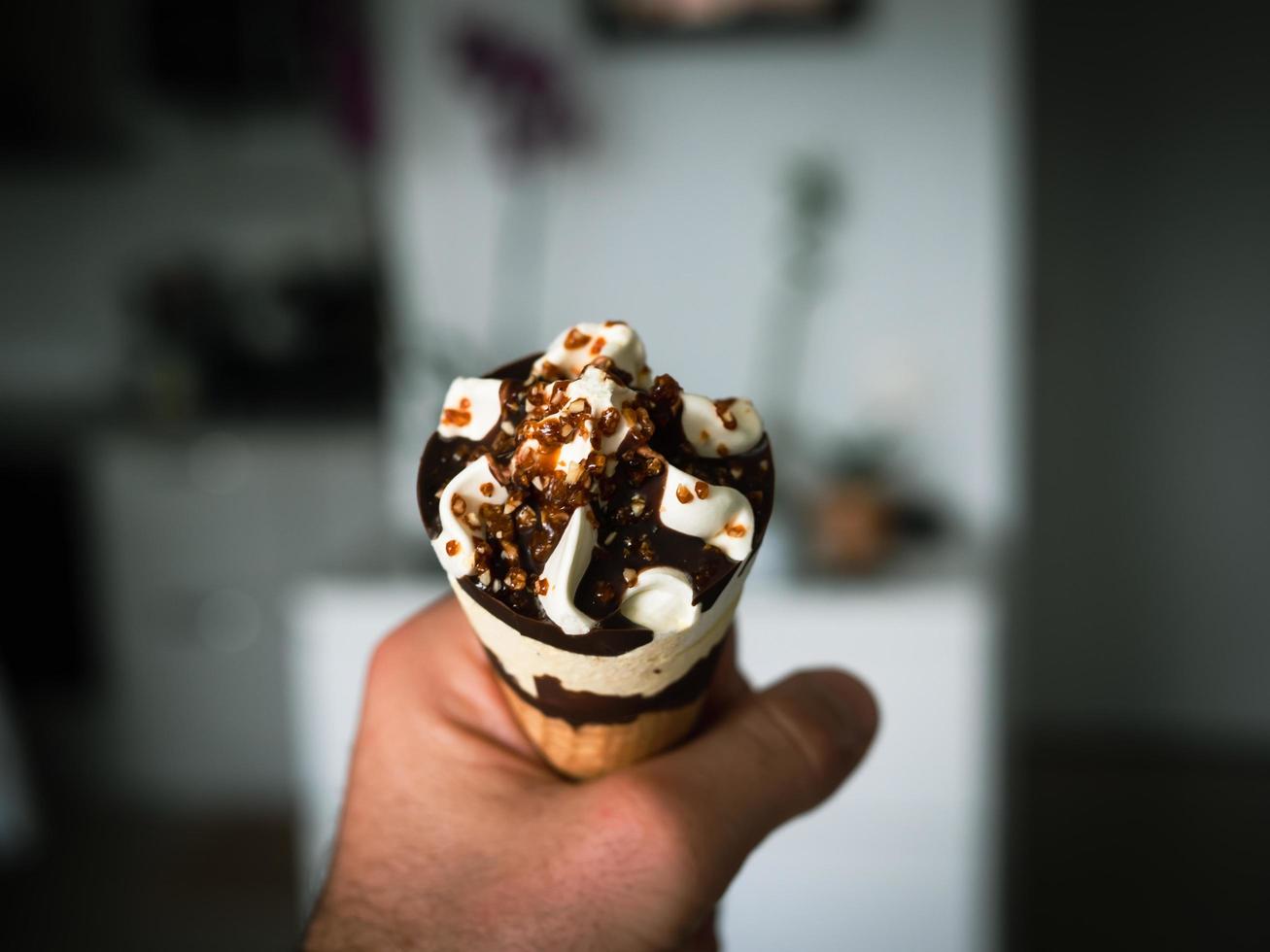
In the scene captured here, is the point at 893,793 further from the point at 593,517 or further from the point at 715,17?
the point at 715,17

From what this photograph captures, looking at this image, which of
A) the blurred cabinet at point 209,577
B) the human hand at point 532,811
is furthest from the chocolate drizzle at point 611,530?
the blurred cabinet at point 209,577

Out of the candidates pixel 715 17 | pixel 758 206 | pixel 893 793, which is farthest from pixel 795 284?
pixel 893 793

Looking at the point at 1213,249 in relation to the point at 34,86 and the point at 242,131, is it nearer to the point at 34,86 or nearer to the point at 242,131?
the point at 242,131

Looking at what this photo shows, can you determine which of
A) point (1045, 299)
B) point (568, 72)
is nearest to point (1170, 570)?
point (1045, 299)

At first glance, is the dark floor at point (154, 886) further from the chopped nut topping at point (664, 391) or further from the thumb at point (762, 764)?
the chopped nut topping at point (664, 391)

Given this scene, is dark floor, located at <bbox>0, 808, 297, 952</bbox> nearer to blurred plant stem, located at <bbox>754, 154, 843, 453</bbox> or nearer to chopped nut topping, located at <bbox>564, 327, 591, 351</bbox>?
blurred plant stem, located at <bbox>754, 154, 843, 453</bbox>

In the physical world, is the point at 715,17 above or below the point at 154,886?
above

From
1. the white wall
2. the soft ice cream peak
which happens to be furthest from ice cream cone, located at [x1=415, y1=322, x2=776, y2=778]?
the white wall
